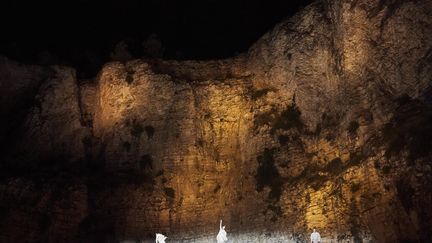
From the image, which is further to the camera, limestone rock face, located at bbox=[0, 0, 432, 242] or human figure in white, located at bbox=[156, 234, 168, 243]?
human figure in white, located at bbox=[156, 234, 168, 243]

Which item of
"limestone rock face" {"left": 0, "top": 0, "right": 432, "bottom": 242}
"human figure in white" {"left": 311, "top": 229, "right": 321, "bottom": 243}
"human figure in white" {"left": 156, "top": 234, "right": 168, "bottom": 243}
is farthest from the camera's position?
"human figure in white" {"left": 156, "top": 234, "right": 168, "bottom": 243}

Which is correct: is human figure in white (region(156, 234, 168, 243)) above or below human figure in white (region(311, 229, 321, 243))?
above

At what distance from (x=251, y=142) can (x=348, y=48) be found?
8.53 meters

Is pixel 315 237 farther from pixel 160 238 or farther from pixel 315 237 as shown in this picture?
pixel 160 238

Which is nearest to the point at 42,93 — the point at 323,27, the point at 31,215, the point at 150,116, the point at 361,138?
the point at 150,116

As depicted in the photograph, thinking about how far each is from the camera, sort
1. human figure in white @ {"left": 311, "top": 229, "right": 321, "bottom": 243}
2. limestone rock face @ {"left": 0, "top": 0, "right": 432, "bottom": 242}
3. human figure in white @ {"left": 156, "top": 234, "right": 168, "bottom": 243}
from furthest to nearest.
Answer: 1. human figure in white @ {"left": 156, "top": 234, "right": 168, "bottom": 243}
2. human figure in white @ {"left": 311, "top": 229, "right": 321, "bottom": 243}
3. limestone rock face @ {"left": 0, "top": 0, "right": 432, "bottom": 242}

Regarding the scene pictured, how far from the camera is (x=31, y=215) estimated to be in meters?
27.1

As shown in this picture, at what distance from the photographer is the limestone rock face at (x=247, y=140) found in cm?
2375

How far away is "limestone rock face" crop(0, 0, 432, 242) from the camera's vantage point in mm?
23750

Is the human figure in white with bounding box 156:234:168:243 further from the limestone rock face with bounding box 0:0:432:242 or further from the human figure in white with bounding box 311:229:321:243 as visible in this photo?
the human figure in white with bounding box 311:229:321:243

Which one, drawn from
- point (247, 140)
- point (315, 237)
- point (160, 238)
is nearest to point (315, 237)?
point (315, 237)

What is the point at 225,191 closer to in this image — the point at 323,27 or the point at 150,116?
the point at 150,116

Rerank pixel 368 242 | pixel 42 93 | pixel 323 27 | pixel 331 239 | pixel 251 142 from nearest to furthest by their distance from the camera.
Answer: pixel 368 242
pixel 331 239
pixel 323 27
pixel 251 142
pixel 42 93

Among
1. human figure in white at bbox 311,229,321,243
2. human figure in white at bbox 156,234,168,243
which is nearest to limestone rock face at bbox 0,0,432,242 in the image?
human figure in white at bbox 311,229,321,243
